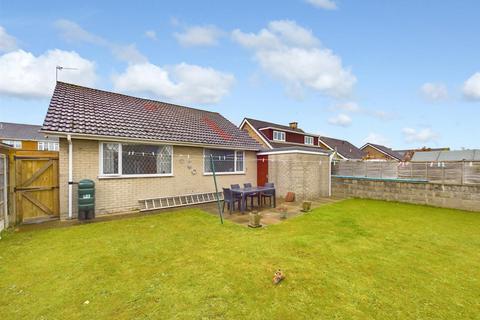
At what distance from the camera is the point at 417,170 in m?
11.2

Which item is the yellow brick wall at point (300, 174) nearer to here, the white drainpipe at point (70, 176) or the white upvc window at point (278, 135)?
the white upvc window at point (278, 135)

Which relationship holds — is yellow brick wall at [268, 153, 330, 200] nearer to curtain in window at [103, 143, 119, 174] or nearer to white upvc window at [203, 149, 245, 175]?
white upvc window at [203, 149, 245, 175]

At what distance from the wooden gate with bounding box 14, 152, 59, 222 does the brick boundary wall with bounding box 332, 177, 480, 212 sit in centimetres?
1386

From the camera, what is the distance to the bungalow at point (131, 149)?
25.7 ft

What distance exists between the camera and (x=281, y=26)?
10672 mm

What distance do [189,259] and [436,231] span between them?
741 cm

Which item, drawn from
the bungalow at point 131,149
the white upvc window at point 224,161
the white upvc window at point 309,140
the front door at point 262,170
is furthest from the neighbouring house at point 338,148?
the bungalow at point 131,149

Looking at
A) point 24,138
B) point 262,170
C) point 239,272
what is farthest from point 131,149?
point 24,138

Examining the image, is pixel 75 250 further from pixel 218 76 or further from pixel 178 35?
pixel 218 76

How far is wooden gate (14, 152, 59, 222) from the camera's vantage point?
726cm

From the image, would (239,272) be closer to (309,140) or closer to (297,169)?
(297,169)

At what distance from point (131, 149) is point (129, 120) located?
67.2 inches

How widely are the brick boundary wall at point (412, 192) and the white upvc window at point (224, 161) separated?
6.03 meters

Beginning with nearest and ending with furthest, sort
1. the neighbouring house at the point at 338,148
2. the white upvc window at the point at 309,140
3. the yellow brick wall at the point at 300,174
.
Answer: the yellow brick wall at the point at 300,174
the white upvc window at the point at 309,140
the neighbouring house at the point at 338,148
